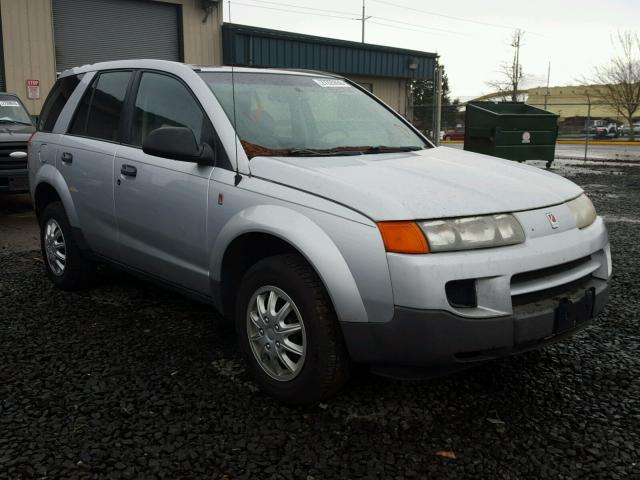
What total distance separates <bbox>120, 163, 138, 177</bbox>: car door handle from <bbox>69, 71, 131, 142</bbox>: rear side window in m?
0.33

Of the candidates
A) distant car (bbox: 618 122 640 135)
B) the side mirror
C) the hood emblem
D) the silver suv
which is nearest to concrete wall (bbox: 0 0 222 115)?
the silver suv

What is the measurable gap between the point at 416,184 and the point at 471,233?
0.40 m

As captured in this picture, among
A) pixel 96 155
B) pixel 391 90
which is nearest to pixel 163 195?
pixel 96 155

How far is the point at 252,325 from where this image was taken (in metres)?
3.12

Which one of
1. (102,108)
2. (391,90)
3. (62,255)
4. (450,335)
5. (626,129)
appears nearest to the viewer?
(450,335)

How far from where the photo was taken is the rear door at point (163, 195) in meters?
3.44

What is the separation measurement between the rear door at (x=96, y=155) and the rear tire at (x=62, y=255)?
0.90 feet

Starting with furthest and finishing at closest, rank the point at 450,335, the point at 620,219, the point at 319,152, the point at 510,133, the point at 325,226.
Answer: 1. the point at 510,133
2. the point at 620,219
3. the point at 319,152
4. the point at 325,226
5. the point at 450,335

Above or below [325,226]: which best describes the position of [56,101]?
above

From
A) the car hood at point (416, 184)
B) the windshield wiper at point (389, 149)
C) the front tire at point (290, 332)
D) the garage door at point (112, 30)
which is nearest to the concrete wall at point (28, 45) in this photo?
the garage door at point (112, 30)

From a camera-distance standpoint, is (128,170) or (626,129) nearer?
(128,170)

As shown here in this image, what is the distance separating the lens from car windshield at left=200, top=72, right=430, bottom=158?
346cm

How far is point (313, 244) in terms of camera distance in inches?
108

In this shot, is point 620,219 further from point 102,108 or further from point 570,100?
point 570,100
